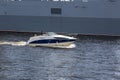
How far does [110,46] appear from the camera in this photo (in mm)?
48250

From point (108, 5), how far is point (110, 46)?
12207 millimetres

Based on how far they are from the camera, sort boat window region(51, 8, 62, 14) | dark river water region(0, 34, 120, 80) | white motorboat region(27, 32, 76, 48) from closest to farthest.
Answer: dark river water region(0, 34, 120, 80) → white motorboat region(27, 32, 76, 48) → boat window region(51, 8, 62, 14)

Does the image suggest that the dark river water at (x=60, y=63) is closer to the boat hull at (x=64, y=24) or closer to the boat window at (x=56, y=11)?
the boat hull at (x=64, y=24)

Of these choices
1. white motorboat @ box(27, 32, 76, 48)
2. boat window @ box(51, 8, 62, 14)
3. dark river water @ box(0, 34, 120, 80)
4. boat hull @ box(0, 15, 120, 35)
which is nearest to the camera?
dark river water @ box(0, 34, 120, 80)

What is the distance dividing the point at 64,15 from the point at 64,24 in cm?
112

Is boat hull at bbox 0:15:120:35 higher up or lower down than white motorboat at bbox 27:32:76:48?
lower down

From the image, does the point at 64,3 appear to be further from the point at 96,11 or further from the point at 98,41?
the point at 98,41

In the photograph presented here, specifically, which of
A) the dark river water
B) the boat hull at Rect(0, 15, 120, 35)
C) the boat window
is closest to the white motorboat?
the dark river water

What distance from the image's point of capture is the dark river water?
2755cm

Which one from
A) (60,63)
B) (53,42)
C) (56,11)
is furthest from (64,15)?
(60,63)

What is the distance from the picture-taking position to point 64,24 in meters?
59.6

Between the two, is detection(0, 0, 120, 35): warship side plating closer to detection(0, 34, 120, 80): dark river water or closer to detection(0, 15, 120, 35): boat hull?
detection(0, 15, 120, 35): boat hull

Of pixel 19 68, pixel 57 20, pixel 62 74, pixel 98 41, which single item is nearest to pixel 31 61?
pixel 19 68

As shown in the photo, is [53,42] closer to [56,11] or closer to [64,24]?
[64,24]
